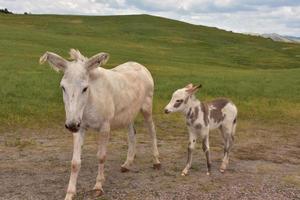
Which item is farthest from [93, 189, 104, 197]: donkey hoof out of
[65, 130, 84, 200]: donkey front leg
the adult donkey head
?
the adult donkey head

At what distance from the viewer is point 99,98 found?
9539mm

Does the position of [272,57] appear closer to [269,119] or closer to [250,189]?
[269,119]

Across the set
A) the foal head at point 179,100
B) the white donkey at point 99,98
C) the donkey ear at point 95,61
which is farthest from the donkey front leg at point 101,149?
the foal head at point 179,100

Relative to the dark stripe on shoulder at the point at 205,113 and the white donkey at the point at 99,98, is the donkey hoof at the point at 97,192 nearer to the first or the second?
the white donkey at the point at 99,98

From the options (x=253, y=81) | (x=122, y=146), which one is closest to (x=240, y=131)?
(x=122, y=146)

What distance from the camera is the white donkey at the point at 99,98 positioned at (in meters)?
8.47

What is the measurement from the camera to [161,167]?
11.9m

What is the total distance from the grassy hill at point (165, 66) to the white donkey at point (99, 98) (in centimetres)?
646

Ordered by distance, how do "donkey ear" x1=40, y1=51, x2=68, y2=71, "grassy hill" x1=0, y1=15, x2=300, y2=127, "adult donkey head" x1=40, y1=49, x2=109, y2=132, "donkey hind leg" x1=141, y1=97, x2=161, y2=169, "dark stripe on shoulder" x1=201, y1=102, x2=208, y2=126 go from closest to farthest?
"adult donkey head" x1=40, y1=49, x2=109, y2=132
"donkey ear" x1=40, y1=51, x2=68, y2=71
"dark stripe on shoulder" x1=201, y1=102, x2=208, y2=126
"donkey hind leg" x1=141, y1=97, x2=161, y2=169
"grassy hill" x1=0, y1=15, x2=300, y2=127

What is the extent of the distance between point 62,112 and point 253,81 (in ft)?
53.1

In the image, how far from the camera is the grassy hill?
20469mm

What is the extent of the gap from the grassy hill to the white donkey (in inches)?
254

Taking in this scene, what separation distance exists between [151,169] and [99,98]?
3007mm

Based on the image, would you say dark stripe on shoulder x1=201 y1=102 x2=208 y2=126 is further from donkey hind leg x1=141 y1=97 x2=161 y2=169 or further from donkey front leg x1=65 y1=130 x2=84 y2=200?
donkey front leg x1=65 y1=130 x2=84 y2=200
